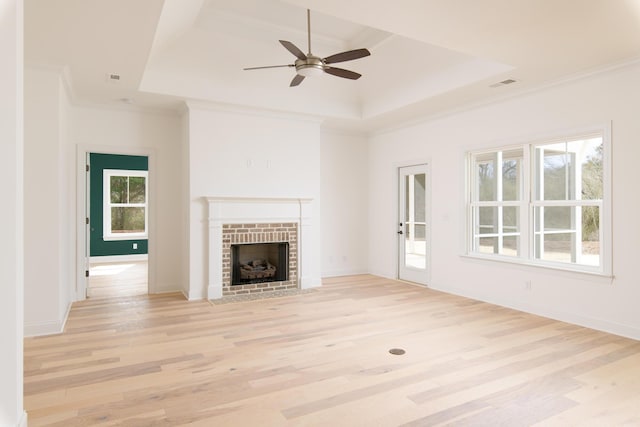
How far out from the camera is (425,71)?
5.18 m

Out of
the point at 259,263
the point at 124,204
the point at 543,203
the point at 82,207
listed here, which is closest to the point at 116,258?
the point at 124,204

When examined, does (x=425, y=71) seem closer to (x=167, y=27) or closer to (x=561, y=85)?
(x=561, y=85)

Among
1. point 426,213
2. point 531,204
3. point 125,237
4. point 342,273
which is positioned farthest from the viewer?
point 125,237

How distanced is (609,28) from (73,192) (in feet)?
20.0

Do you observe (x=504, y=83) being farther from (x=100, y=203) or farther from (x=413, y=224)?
(x=100, y=203)

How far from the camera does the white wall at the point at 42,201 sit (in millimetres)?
3924

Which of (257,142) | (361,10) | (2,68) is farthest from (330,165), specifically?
(2,68)

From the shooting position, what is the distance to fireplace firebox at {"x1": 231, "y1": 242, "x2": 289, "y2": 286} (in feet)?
19.4

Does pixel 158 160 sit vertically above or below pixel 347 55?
below

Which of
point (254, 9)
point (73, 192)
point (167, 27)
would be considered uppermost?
point (254, 9)

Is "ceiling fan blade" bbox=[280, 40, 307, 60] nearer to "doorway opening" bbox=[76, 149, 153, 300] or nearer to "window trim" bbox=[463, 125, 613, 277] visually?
"window trim" bbox=[463, 125, 613, 277]

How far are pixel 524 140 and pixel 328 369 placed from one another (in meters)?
3.58

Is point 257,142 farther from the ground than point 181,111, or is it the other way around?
point 181,111

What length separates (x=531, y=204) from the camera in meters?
4.79
